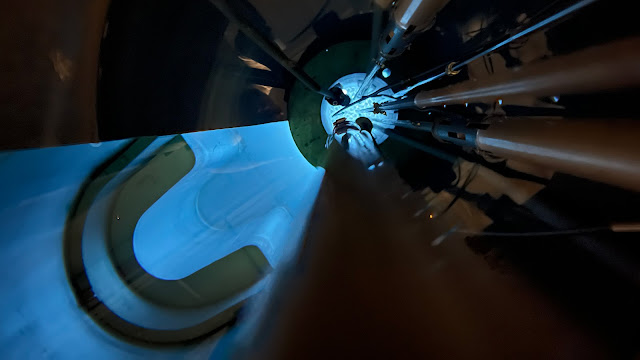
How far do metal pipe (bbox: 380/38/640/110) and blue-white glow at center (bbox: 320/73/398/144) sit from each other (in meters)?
Result: 0.72

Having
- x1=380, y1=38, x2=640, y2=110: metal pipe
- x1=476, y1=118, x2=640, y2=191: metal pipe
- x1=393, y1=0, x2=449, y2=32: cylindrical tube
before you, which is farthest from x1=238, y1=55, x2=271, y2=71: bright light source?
x1=476, y1=118, x2=640, y2=191: metal pipe

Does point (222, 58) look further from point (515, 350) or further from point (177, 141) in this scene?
point (515, 350)

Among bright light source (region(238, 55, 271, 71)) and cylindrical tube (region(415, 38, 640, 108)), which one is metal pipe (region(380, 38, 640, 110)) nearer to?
cylindrical tube (region(415, 38, 640, 108))

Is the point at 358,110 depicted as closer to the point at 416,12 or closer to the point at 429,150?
the point at 429,150

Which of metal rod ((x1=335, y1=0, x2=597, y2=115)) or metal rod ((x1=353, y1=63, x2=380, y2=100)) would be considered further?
metal rod ((x1=353, y1=63, x2=380, y2=100))

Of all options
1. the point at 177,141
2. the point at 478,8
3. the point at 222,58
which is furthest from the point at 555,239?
the point at 177,141

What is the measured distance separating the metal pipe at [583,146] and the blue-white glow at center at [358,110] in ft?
3.07

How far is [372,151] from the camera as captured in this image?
1612mm

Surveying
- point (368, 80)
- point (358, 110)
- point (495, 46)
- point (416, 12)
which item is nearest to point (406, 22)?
point (416, 12)

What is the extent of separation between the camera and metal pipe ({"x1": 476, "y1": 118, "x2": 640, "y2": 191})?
18.8 inches

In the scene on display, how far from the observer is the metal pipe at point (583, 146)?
48 centimetres

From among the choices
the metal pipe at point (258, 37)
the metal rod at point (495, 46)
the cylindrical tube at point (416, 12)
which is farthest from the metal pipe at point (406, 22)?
the metal pipe at point (258, 37)

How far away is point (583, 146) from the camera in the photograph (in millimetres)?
535

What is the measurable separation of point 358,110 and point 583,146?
1.32 m
